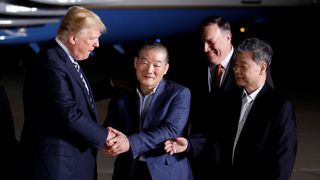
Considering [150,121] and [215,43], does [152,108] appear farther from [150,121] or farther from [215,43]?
[215,43]

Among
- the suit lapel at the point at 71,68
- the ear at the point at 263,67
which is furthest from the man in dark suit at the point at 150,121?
the ear at the point at 263,67

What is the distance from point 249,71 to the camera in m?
2.90

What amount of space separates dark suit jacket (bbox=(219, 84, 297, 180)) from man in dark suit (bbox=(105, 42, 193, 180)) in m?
0.29

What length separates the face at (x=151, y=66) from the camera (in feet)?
10.0

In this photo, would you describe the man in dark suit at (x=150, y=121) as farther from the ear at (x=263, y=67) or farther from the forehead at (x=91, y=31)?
the ear at (x=263, y=67)

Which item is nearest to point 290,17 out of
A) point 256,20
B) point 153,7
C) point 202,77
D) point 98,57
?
point 256,20

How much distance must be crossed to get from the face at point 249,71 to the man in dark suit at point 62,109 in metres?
0.65

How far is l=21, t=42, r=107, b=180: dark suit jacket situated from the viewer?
9.68ft

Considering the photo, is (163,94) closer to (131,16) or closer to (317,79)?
(131,16)

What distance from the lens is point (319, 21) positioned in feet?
53.7

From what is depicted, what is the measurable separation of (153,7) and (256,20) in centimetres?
252

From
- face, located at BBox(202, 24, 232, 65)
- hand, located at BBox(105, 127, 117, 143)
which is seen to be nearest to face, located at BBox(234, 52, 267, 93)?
face, located at BBox(202, 24, 232, 65)

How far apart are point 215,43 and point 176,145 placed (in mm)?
643

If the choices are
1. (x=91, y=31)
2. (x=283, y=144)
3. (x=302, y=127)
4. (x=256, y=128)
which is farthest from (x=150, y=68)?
(x=302, y=127)
